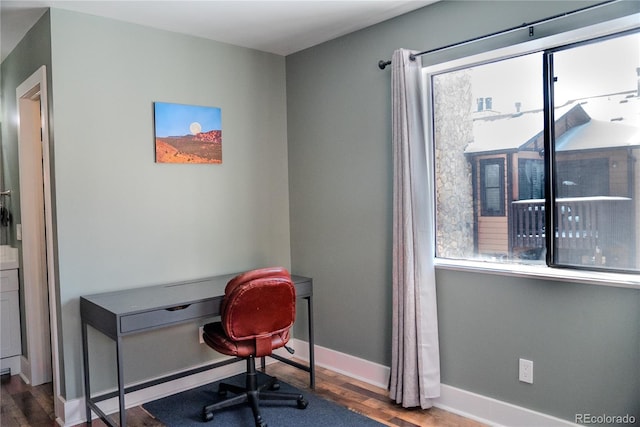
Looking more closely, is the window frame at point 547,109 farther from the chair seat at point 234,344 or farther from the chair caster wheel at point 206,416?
the chair caster wheel at point 206,416

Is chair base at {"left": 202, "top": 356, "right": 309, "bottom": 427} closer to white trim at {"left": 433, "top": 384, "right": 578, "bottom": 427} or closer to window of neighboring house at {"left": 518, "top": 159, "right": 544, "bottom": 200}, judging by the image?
white trim at {"left": 433, "top": 384, "right": 578, "bottom": 427}

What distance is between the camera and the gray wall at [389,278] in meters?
2.28

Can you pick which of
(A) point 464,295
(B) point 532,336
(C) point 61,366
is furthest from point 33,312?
(B) point 532,336

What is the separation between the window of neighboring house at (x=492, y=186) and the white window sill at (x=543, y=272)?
31cm

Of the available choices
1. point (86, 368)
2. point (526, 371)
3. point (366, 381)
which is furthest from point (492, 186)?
point (86, 368)

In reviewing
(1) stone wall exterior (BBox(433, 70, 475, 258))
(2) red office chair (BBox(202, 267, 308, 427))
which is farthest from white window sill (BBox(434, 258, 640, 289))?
(2) red office chair (BBox(202, 267, 308, 427))

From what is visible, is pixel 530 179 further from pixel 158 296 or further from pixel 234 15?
pixel 158 296

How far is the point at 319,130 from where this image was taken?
3.63 m

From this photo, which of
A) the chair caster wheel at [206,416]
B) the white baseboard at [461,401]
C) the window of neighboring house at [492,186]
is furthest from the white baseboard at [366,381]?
the window of neighboring house at [492,186]

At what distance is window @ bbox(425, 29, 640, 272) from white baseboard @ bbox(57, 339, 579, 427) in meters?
0.82

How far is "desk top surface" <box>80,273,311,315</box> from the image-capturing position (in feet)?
8.47

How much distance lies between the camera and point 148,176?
3143 mm

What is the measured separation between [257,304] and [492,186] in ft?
5.00

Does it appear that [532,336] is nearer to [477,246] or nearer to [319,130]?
[477,246]
